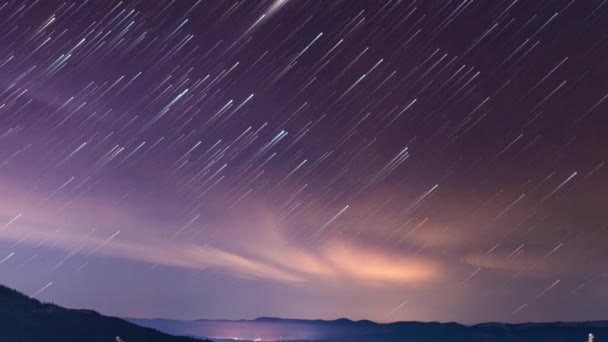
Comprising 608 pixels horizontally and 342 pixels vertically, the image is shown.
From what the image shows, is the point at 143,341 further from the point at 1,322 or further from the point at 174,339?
the point at 1,322

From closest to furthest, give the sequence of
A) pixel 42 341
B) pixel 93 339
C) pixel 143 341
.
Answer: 1. pixel 42 341
2. pixel 93 339
3. pixel 143 341

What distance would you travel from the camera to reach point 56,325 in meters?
132

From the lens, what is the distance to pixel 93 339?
→ 436ft

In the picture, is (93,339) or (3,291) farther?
(3,291)

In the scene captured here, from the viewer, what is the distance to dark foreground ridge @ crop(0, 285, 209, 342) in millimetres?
123750

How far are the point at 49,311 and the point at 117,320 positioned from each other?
800 inches

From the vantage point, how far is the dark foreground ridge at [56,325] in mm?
123750

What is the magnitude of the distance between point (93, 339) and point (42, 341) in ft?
47.6

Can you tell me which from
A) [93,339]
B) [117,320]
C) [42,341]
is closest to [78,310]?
[117,320]

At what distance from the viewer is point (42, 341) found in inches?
4717

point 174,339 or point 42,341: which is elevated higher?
point 174,339

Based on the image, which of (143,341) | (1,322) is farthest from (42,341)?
(143,341)

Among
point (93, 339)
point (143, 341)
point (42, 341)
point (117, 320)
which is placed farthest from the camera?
point (117, 320)

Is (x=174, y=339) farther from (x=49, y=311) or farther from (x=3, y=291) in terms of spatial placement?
(x=3, y=291)
